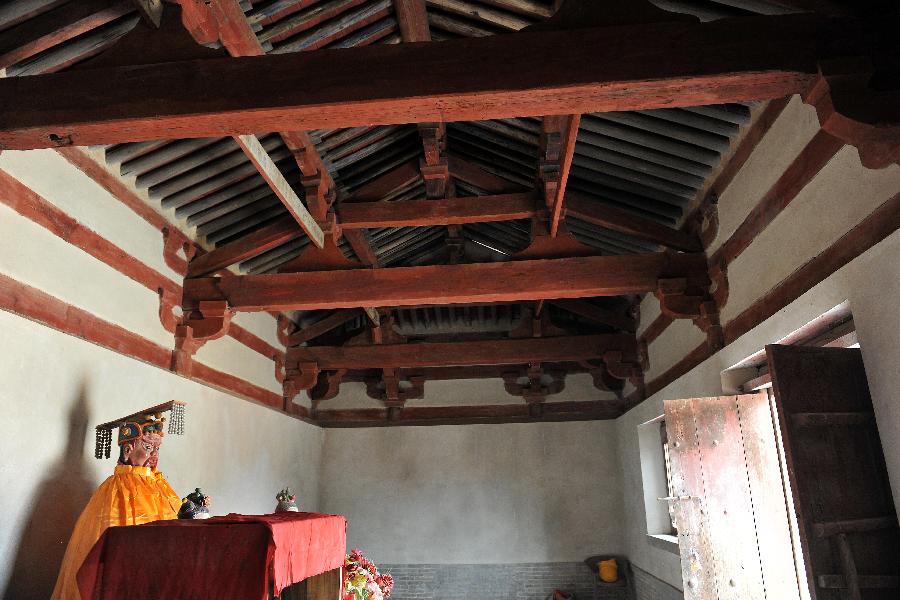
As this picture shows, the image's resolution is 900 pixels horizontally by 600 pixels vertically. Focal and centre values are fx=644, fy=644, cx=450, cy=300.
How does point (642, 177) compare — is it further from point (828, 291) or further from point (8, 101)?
point (8, 101)

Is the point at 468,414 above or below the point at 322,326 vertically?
below

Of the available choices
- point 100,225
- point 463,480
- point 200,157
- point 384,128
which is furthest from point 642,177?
point 463,480

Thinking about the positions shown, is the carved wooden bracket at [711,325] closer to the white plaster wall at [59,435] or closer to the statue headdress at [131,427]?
the statue headdress at [131,427]

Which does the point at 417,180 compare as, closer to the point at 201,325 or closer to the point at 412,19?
the point at 412,19

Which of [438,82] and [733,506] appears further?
[733,506]

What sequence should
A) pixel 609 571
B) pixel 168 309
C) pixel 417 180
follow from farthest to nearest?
pixel 609 571, pixel 417 180, pixel 168 309

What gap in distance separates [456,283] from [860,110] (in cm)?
316

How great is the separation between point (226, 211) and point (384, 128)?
1.49m

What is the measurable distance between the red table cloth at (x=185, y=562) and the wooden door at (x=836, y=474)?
2.28 m

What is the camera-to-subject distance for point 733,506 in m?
4.09

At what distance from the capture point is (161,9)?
291cm

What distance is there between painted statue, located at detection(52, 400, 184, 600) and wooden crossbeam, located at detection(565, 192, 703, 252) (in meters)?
3.27

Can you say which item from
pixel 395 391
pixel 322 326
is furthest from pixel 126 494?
pixel 395 391

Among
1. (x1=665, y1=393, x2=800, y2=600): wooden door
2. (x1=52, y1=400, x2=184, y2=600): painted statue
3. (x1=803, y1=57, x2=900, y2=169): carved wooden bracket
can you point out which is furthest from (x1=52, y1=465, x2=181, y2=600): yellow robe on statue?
(x1=803, y1=57, x2=900, y2=169): carved wooden bracket
